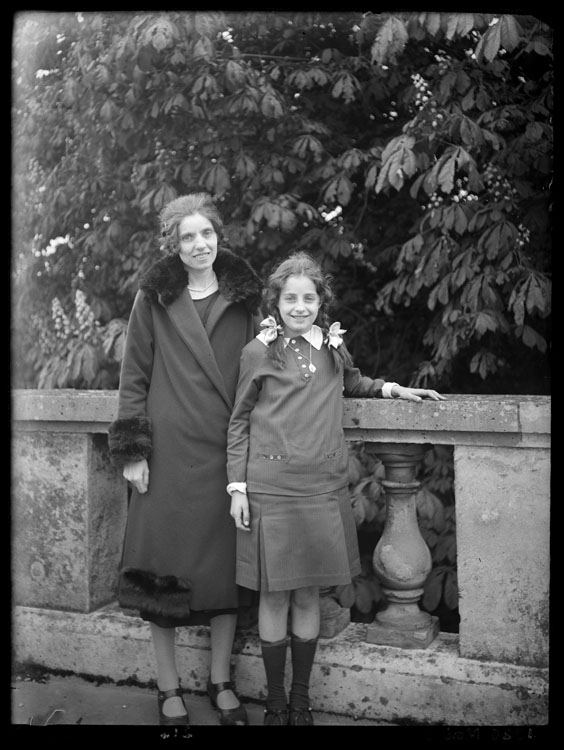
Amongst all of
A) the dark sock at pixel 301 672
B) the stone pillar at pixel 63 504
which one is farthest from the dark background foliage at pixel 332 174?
the dark sock at pixel 301 672

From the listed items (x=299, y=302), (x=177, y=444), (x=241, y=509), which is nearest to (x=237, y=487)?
(x=241, y=509)

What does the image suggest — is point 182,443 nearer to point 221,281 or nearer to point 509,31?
point 221,281

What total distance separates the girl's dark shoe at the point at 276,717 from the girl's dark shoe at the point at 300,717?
0.02 m

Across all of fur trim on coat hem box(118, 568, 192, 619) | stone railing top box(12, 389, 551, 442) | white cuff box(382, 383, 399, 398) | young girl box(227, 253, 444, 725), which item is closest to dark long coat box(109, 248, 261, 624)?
fur trim on coat hem box(118, 568, 192, 619)

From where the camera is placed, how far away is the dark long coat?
2545 millimetres

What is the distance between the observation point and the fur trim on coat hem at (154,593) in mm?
2523

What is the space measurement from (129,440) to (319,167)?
2.11 m

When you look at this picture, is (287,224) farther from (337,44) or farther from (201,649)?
(201,649)

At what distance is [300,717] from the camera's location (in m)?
2.45

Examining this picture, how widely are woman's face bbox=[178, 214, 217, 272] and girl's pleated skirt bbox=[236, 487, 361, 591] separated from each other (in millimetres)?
797

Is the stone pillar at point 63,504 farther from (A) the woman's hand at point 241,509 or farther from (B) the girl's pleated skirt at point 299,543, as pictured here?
(B) the girl's pleated skirt at point 299,543

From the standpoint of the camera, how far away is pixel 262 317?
2.71 metres

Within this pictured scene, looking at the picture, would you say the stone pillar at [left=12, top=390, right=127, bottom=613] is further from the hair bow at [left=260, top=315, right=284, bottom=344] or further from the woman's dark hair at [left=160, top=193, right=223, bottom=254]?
the hair bow at [left=260, top=315, right=284, bottom=344]

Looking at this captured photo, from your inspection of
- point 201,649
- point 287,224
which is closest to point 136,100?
point 287,224
